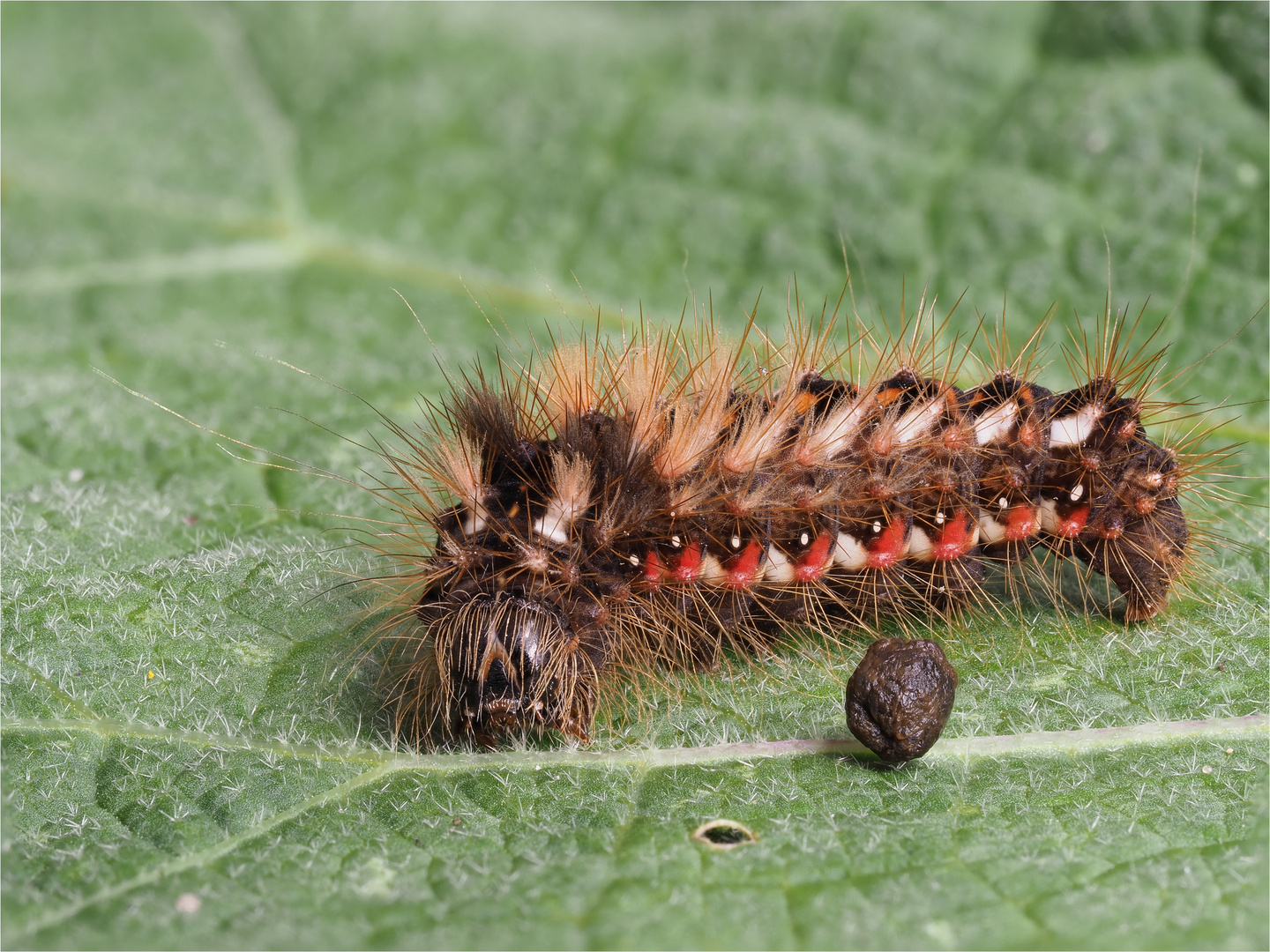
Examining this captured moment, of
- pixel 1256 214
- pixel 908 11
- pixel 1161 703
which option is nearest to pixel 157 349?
pixel 908 11

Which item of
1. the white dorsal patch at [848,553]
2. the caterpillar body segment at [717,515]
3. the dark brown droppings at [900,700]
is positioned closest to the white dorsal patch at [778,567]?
the caterpillar body segment at [717,515]

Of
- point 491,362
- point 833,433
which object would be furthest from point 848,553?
point 491,362

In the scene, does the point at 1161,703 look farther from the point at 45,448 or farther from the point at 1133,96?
the point at 45,448

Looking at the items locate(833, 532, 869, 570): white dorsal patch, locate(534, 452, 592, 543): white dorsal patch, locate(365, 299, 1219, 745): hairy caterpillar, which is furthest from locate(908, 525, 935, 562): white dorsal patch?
locate(534, 452, 592, 543): white dorsal patch

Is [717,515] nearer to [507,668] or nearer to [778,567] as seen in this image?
[778,567]

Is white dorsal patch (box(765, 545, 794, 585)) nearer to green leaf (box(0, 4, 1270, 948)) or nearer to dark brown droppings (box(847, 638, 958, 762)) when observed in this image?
green leaf (box(0, 4, 1270, 948))

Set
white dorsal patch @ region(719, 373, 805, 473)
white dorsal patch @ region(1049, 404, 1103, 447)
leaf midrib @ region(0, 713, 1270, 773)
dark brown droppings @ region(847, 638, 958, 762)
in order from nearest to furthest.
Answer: dark brown droppings @ region(847, 638, 958, 762), leaf midrib @ region(0, 713, 1270, 773), white dorsal patch @ region(719, 373, 805, 473), white dorsal patch @ region(1049, 404, 1103, 447)

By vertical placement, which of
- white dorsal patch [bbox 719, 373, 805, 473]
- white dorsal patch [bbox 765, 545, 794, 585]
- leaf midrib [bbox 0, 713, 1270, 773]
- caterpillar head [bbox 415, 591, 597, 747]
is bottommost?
leaf midrib [bbox 0, 713, 1270, 773]
